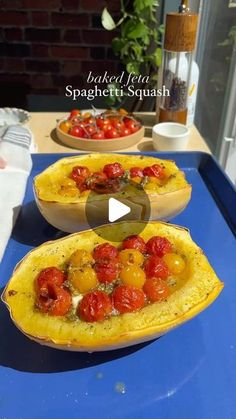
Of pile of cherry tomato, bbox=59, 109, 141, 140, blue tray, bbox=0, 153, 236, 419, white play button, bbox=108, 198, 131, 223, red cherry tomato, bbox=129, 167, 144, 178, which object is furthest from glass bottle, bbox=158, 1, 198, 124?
blue tray, bbox=0, 153, 236, 419

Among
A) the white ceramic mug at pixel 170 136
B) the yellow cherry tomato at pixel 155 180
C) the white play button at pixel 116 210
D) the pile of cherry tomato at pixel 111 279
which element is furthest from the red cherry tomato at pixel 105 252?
the white ceramic mug at pixel 170 136

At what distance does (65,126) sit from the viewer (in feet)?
3.89

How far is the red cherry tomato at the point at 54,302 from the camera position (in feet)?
1.70

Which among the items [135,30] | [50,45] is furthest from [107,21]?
[50,45]

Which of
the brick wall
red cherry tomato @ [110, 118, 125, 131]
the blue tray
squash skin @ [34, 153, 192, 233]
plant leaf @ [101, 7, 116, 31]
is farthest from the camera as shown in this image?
the brick wall

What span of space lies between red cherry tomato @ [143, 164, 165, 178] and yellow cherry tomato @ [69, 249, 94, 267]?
265 mm

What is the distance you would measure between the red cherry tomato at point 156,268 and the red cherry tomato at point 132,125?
690 mm

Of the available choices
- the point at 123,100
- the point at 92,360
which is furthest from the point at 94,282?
the point at 123,100

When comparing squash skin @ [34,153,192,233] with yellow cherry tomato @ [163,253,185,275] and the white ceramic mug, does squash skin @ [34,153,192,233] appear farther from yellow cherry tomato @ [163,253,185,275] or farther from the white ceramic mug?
the white ceramic mug

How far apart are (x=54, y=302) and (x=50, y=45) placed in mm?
1533

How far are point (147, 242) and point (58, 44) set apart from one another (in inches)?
55.7

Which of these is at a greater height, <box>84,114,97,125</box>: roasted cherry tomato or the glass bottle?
the glass bottle

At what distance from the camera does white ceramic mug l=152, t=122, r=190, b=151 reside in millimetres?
1089

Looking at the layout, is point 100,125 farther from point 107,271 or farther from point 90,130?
point 107,271
